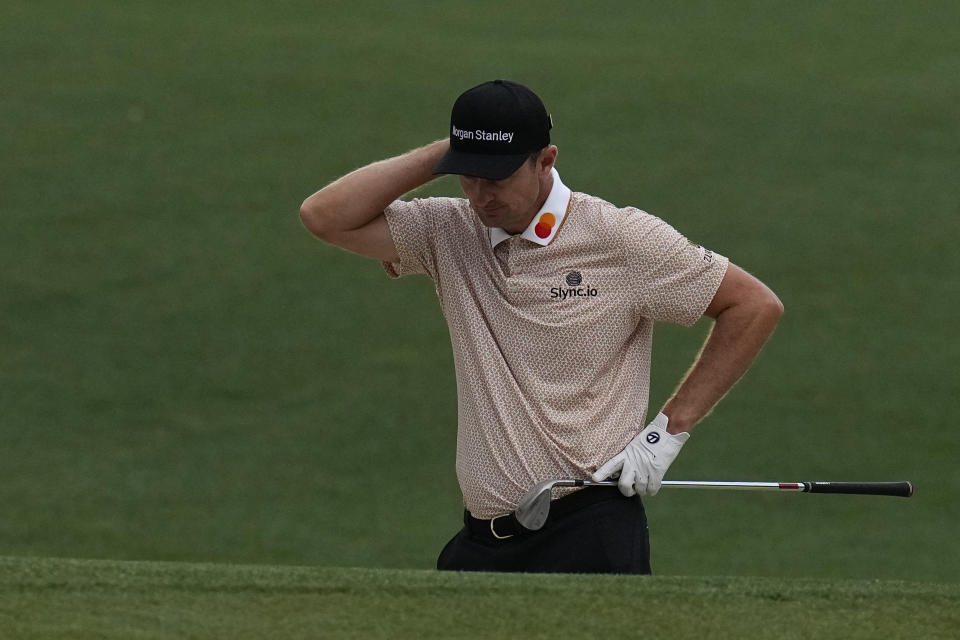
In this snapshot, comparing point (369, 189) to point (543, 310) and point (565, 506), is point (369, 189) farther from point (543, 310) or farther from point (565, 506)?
point (565, 506)

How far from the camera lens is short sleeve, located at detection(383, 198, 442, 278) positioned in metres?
4.75

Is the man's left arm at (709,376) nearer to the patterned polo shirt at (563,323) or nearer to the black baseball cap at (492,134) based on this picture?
the patterned polo shirt at (563,323)

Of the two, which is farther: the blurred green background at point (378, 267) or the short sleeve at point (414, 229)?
the blurred green background at point (378, 267)

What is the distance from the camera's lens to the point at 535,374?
4.57 meters

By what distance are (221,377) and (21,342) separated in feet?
4.70

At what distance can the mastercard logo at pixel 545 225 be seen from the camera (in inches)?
180

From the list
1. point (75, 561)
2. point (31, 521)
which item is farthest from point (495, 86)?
point (31, 521)

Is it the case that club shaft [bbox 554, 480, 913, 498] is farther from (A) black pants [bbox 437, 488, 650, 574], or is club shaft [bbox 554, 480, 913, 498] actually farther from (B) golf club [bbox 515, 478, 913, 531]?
(A) black pants [bbox 437, 488, 650, 574]

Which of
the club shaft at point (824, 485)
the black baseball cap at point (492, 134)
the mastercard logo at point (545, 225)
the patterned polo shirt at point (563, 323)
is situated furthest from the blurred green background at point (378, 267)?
the black baseball cap at point (492, 134)

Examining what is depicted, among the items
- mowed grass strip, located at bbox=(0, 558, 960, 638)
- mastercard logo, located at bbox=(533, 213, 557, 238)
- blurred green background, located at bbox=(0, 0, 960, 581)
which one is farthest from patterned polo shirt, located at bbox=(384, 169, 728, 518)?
blurred green background, located at bbox=(0, 0, 960, 581)

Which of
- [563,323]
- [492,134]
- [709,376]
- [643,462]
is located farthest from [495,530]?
[492,134]

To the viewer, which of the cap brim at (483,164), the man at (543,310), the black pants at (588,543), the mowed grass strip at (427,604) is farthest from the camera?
the black pants at (588,543)

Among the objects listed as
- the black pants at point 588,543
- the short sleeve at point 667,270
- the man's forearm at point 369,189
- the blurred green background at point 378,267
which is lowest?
the blurred green background at point 378,267

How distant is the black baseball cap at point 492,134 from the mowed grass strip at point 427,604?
130 centimetres
